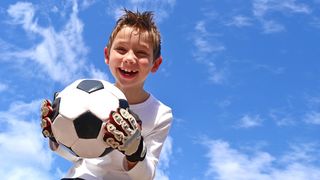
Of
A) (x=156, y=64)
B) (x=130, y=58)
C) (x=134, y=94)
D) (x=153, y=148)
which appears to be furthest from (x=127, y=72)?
(x=153, y=148)

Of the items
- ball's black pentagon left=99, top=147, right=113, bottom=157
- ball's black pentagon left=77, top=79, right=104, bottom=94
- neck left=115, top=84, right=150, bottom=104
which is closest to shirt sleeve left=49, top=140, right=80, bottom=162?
ball's black pentagon left=99, top=147, right=113, bottom=157

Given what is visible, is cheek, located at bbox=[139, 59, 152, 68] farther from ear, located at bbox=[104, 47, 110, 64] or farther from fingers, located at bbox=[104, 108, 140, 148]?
fingers, located at bbox=[104, 108, 140, 148]

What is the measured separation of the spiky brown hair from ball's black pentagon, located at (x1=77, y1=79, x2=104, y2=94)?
44.7 inches

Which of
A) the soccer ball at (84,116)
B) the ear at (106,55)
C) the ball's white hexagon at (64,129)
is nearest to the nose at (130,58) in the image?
the ear at (106,55)

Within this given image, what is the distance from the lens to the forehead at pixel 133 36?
25.5 feet

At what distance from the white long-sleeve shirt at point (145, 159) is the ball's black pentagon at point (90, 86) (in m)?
0.93

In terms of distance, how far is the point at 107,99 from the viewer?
22.4 ft

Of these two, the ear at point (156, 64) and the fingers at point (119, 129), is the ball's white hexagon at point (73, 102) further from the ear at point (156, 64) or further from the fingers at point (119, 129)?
the ear at point (156, 64)

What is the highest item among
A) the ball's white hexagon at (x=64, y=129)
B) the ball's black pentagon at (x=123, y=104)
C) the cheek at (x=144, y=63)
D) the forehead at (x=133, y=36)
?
the forehead at (x=133, y=36)

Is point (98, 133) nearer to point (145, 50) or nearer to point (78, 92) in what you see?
point (78, 92)

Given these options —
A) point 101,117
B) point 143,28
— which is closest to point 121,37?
point 143,28

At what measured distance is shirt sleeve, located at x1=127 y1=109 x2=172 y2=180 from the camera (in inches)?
280

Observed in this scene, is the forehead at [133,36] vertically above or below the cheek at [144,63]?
above

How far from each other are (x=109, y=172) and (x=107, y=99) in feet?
3.81
